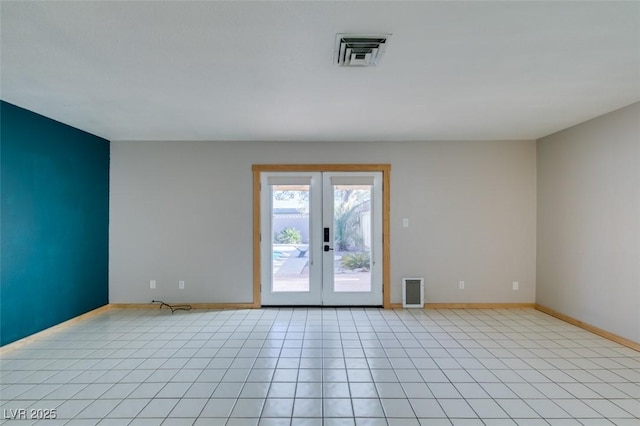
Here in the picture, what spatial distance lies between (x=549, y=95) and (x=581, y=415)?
2701mm

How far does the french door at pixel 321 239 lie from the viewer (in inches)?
195

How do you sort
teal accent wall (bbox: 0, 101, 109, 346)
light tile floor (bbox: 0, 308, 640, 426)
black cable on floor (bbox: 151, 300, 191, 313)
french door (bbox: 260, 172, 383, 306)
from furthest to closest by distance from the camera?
french door (bbox: 260, 172, 383, 306) → black cable on floor (bbox: 151, 300, 191, 313) → teal accent wall (bbox: 0, 101, 109, 346) → light tile floor (bbox: 0, 308, 640, 426)

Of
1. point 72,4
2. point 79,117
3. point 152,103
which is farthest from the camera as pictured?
point 79,117

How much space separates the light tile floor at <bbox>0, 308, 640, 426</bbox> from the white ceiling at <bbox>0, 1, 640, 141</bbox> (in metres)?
2.53

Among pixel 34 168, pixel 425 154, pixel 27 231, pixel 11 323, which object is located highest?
pixel 425 154

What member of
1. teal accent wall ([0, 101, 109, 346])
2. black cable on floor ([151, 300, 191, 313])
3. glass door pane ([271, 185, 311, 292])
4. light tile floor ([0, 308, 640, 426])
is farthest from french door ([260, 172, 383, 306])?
teal accent wall ([0, 101, 109, 346])

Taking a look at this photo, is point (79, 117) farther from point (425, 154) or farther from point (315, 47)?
point (425, 154)

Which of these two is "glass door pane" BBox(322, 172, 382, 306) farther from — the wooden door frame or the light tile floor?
the light tile floor

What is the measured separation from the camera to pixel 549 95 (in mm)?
3086

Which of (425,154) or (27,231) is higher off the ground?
(425,154)

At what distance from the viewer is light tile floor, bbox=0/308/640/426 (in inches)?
90.1

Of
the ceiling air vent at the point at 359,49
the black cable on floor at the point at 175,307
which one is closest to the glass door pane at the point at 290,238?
the black cable on floor at the point at 175,307

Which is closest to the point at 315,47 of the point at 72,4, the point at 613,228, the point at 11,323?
the point at 72,4

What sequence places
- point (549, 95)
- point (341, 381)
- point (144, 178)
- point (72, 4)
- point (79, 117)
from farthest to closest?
point (144, 178) < point (79, 117) < point (549, 95) < point (341, 381) < point (72, 4)
